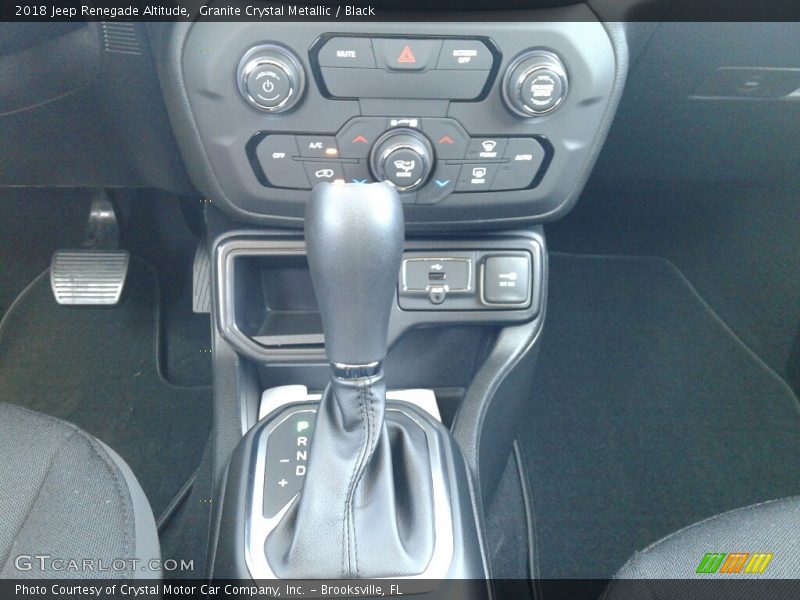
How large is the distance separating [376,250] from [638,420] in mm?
980

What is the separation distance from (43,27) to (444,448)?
2.05 feet

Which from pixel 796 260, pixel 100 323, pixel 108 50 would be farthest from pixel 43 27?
pixel 796 260

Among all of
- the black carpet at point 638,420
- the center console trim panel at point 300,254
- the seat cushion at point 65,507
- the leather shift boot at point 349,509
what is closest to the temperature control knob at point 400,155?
the center console trim panel at point 300,254

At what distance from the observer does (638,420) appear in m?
1.33

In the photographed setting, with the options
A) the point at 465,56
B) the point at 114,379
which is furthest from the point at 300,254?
the point at 114,379

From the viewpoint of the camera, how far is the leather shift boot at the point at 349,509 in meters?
0.54

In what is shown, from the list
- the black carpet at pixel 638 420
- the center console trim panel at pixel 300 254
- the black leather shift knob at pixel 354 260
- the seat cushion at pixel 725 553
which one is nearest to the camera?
the black leather shift knob at pixel 354 260

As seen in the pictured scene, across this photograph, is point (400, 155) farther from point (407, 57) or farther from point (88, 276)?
point (88, 276)

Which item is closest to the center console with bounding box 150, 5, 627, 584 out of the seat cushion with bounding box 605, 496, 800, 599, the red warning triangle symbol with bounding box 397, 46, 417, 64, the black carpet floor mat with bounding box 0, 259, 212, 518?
the red warning triangle symbol with bounding box 397, 46, 417, 64

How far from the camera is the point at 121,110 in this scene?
844 mm

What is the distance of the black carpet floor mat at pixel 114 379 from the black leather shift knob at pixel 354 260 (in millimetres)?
784

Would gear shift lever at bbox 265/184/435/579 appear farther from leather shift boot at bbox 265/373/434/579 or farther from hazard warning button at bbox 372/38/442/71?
hazard warning button at bbox 372/38/442/71

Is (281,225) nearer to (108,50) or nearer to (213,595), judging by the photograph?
(108,50)

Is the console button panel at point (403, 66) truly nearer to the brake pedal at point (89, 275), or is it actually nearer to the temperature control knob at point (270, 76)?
the temperature control knob at point (270, 76)
